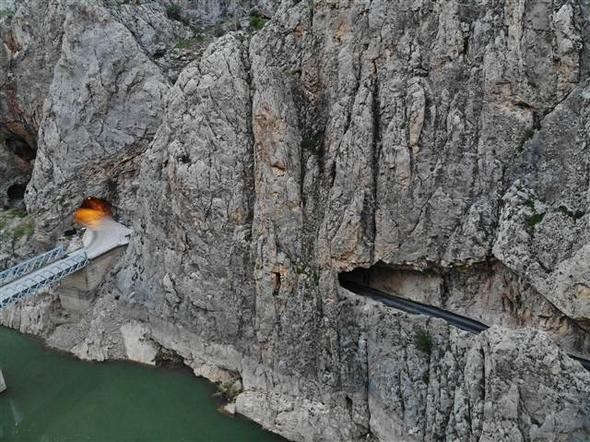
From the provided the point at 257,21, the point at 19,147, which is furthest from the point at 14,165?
the point at 257,21

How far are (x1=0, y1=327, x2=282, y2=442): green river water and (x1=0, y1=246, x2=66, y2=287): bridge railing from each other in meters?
5.47

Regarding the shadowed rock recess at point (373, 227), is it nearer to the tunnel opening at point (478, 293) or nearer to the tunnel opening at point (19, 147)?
the tunnel opening at point (478, 293)

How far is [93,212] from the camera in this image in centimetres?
4700

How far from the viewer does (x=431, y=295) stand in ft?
91.9

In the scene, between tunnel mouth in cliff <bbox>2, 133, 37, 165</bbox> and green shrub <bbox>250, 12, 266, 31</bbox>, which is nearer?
green shrub <bbox>250, 12, 266, 31</bbox>

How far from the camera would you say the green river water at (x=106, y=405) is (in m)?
30.0

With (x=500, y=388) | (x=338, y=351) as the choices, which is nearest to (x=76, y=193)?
(x=338, y=351)

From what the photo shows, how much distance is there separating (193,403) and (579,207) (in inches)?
875

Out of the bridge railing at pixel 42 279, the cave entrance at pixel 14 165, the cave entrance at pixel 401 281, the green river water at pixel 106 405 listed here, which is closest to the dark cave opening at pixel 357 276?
the cave entrance at pixel 401 281

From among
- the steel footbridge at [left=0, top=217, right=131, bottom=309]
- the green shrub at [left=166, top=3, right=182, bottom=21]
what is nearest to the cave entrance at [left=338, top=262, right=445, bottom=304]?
the steel footbridge at [left=0, top=217, right=131, bottom=309]

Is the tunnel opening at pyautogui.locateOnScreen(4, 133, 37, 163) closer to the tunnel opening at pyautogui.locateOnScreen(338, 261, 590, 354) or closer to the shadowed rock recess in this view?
the shadowed rock recess

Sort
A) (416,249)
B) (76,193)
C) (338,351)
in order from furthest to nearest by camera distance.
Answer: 1. (76,193)
2. (338,351)
3. (416,249)

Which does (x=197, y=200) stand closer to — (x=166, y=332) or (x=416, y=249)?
(x=166, y=332)

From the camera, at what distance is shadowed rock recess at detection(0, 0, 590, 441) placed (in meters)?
22.0
